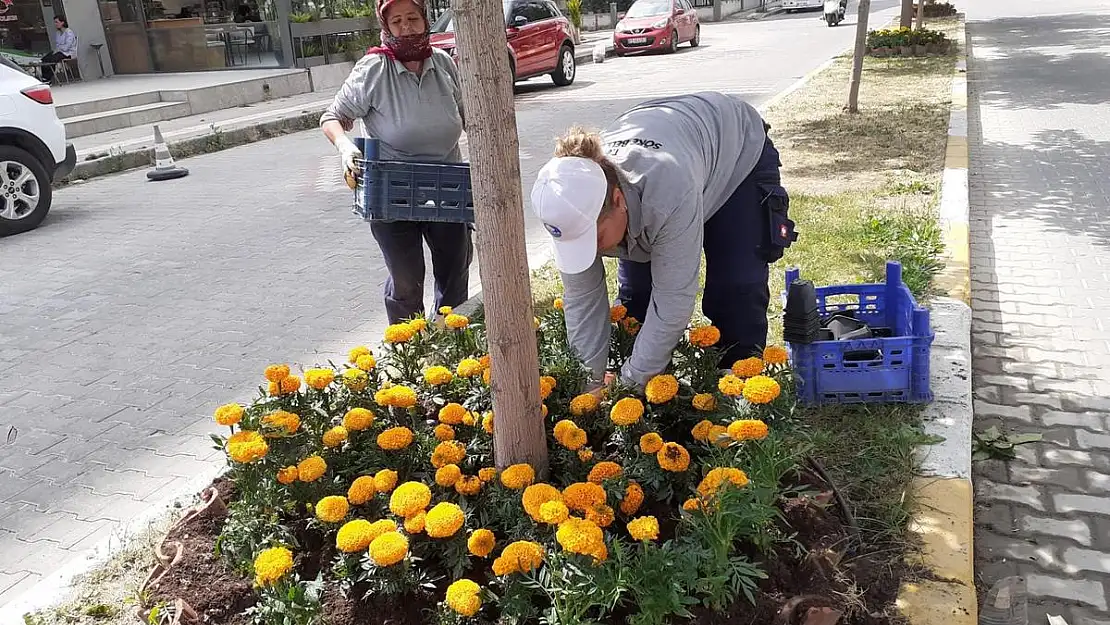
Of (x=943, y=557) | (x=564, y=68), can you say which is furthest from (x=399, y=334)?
(x=564, y=68)

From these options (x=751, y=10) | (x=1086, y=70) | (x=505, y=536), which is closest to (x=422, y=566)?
(x=505, y=536)

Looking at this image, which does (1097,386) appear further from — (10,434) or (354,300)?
(10,434)

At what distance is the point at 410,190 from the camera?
143 inches

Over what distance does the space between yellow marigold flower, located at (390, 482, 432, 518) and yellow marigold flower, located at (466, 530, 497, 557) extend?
0.50ft

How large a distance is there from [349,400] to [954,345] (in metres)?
2.67

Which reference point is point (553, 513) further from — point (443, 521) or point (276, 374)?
point (276, 374)

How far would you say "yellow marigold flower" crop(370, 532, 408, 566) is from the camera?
1.97 meters

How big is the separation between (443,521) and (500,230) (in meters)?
0.76

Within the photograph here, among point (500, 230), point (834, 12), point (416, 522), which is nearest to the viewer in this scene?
point (416, 522)

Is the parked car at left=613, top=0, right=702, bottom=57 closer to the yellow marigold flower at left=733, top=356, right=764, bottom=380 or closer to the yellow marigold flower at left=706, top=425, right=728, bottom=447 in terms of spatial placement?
the yellow marigold flower at left=733, top=356, right=764, bottom=380

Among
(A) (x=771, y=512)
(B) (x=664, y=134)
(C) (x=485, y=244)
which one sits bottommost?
(A) (x=771, y=512)

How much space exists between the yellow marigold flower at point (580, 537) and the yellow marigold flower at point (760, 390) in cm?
63

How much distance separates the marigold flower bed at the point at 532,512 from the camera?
2.02 meters

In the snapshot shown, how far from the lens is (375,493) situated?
2.37 meters
